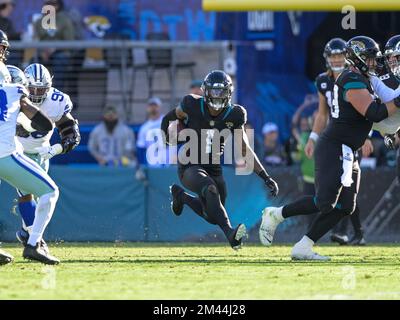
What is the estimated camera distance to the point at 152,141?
1490cm

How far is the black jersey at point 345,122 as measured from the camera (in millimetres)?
9777

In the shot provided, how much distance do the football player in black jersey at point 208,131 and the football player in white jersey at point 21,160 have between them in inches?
70.8

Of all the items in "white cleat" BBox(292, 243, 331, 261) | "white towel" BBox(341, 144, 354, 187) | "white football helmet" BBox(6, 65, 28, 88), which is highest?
"white football helmet" BBox(6, 65, 28, 88)

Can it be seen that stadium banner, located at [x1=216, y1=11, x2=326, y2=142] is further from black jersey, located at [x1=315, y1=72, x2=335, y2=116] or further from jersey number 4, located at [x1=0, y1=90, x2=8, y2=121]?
jersey number 4, located at [x1=0, y1=90, x2=8, y2=121]

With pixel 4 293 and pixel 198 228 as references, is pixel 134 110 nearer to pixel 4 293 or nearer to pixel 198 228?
pixel 198 228

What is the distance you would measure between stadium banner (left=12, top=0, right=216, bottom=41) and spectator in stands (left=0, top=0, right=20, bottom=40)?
1.51ft

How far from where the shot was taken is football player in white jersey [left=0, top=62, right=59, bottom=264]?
8695 mm

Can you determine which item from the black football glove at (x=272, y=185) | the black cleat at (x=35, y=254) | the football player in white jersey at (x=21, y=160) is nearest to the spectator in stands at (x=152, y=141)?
the black football glove at (x=272, y=185)

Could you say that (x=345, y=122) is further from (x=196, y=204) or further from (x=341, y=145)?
(x=196, y=204)

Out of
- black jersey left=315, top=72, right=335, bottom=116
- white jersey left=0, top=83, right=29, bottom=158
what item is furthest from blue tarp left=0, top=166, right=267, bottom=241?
white jersey left=0, top=83, right=29, bottom=158

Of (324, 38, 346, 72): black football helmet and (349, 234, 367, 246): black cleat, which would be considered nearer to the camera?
(324, 38, 346, 72): black football helmet

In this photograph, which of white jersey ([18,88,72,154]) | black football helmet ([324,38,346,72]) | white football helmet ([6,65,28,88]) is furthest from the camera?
black football helmet ([324,38,346,72])

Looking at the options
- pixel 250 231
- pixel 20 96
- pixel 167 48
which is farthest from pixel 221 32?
pixel 20 96

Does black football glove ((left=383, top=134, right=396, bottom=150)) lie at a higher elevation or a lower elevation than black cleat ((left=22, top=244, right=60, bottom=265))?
higher
